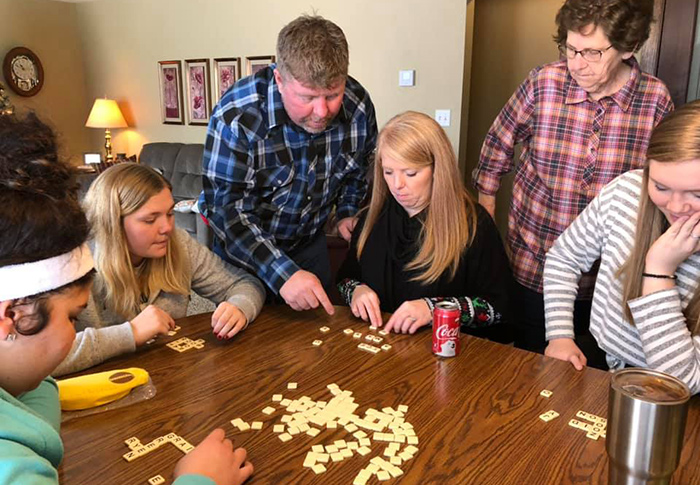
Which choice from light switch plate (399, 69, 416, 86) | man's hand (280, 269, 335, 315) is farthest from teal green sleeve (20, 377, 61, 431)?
light switch plate (399, 69, 416, 86)

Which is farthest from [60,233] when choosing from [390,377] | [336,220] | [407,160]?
[336,220]

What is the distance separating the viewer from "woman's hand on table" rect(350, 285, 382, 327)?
65.7 inches

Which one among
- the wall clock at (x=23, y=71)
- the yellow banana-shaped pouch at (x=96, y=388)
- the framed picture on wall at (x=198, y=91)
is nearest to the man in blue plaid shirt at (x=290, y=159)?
the yellow banana-shaped pouch at (x=96, y=388)

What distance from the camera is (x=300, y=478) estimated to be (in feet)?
3.24

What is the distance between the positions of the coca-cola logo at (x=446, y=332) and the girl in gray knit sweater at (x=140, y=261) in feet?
1.82

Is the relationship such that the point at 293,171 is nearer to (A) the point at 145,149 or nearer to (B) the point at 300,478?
(B) the point at 300,478

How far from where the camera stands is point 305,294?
1707mm

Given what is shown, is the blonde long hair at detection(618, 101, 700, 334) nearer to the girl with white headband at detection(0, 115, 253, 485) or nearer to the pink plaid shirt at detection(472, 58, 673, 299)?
the pink plaid shirt at detection(472, 58, 673, 299)

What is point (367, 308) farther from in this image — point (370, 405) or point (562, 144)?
point (562, 144)

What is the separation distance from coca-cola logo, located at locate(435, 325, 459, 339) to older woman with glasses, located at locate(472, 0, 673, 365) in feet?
1.69

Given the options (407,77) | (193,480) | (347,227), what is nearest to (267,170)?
(347,227)

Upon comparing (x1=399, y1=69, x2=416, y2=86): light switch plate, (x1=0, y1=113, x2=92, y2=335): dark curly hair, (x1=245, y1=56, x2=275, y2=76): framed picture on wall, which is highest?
(x1=245, y1=56, x2=275, y2=76): framed picture on wall

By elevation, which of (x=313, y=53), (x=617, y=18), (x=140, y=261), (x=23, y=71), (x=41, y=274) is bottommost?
(x=140, y=261)

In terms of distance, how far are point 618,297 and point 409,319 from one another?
0.54m
